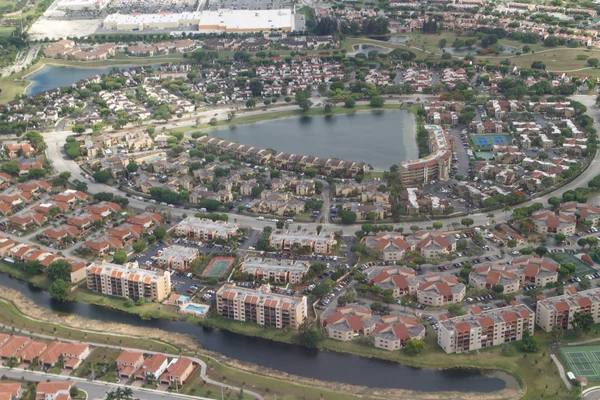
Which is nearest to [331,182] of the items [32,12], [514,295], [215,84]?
[514,295]

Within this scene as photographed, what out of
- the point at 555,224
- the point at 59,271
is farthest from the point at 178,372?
the point at 555,224

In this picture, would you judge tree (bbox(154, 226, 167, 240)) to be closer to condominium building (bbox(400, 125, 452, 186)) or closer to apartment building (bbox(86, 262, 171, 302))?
apartment building (bbox(86, 262, 171, 302))

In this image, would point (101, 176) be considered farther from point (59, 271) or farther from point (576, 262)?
point (576, 262)

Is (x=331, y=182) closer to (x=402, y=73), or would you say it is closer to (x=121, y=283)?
(x=121, y=283)

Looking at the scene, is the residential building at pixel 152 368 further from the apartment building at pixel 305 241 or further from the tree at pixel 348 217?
the tree at pixel 348 217

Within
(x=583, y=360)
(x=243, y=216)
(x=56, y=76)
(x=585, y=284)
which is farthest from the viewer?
(x=56, y=76)

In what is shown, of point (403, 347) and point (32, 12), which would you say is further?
point (32, 12)

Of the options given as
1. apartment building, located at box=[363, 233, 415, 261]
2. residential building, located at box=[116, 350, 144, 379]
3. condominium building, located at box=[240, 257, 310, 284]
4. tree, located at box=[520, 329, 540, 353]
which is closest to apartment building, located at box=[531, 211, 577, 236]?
apartment building, located at box=[363, 233, 415, 261]
